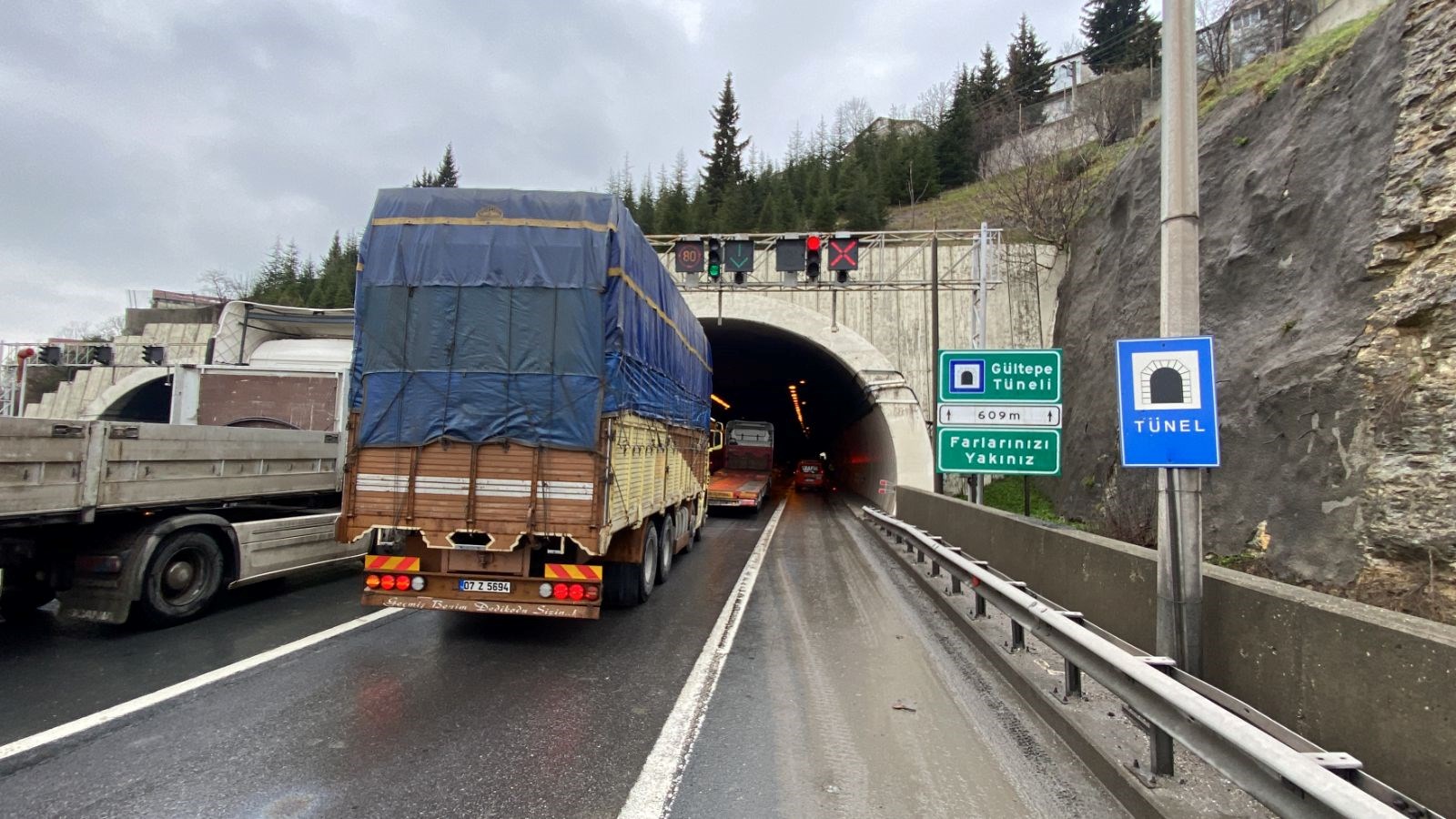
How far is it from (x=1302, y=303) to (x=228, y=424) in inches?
634

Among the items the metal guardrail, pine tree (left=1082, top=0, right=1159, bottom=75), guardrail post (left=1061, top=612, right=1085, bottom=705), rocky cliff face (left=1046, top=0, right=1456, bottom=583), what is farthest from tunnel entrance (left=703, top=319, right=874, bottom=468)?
pine tree (left=1082, top=0, right=1159, bottom=75)

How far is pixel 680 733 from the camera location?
4.39 meters

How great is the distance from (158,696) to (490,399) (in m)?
3.21

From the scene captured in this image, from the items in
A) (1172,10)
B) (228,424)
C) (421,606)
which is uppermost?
(1172,10)

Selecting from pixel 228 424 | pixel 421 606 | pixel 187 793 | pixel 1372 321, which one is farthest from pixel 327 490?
pixel 1372 321

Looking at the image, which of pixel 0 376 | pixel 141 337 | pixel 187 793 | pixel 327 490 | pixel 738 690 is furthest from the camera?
pixel 141 337

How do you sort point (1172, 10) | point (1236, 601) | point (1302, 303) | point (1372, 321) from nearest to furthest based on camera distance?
point (1236, 601) → point (1172, 10) → point (1372, 321) → point (1302, 303)

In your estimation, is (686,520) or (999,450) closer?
(999,450)

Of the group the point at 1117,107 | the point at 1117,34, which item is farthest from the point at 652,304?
the point at 1117,34

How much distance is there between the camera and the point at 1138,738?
13.4 feet

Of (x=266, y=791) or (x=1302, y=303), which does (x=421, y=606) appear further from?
(x=1302, y=303)

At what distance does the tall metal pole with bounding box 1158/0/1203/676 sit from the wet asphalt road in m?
1.11

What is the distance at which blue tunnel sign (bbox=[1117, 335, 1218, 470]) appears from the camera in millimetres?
4113

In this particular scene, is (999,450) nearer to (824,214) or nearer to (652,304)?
(652,304)
